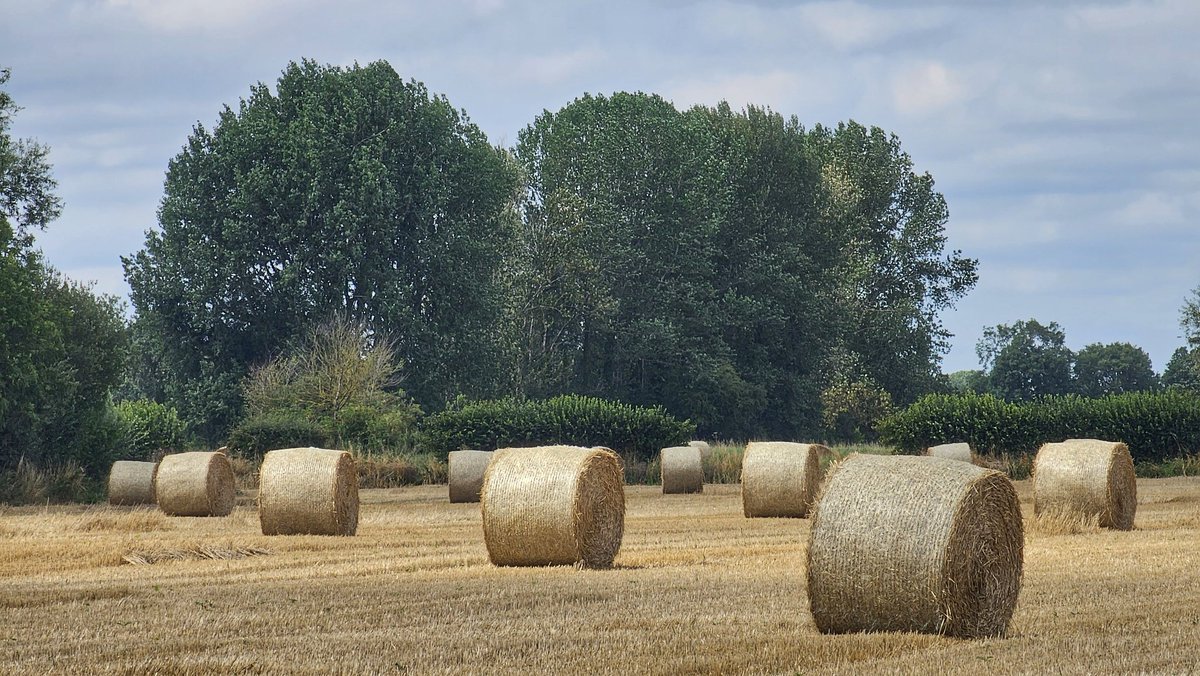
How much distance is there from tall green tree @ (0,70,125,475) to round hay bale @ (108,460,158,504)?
3593mm

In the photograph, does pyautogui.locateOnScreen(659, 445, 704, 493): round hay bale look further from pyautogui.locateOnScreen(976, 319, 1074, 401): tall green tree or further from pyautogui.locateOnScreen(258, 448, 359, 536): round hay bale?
pyautogui.locateOnScreen(976, 319, 1074, 401): tall green tree

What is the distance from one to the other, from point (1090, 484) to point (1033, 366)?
298ft

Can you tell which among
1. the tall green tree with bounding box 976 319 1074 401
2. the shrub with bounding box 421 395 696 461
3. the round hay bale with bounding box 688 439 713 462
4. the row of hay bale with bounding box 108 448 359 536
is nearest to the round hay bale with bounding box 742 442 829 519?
the row of hay bale with bounding box 108 448 359 536

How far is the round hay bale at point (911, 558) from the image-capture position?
10.4m

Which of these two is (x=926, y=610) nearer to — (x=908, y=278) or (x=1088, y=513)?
(x=1088, y=513)

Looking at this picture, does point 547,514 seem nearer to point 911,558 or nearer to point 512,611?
point 512,611

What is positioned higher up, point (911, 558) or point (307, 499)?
point (307, 499)

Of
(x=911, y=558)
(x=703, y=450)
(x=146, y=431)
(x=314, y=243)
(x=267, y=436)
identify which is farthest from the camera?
(x=314, y=243)

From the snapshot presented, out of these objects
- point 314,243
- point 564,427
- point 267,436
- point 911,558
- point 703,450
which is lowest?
point 911,558

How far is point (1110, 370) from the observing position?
361 feet

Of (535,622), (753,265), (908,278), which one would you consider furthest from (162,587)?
(908,278)

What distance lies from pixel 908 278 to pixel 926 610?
62137mm

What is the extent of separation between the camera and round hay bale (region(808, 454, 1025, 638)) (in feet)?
34.1

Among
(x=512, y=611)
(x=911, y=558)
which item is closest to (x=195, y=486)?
(x=512, y=611)
